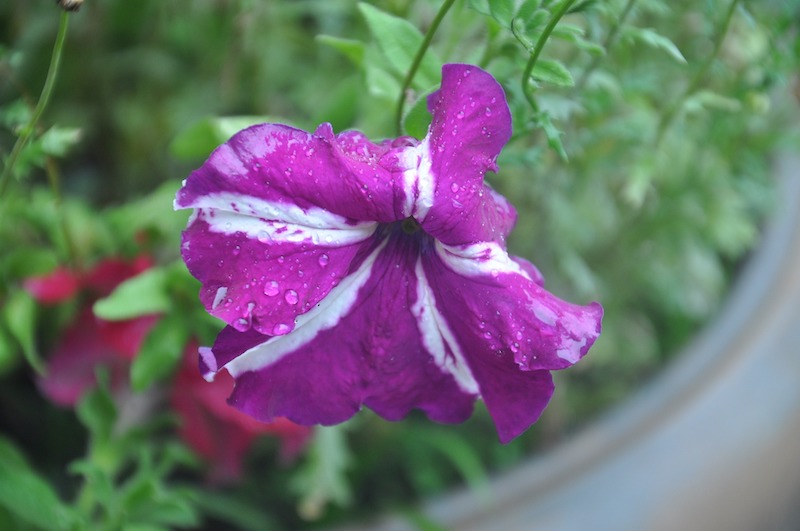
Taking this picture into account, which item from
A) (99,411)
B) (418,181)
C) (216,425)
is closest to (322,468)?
(216,425)

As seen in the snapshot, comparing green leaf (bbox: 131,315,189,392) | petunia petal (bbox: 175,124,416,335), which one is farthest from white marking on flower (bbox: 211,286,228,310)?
green leaf (bbox: 131,315,189,392)

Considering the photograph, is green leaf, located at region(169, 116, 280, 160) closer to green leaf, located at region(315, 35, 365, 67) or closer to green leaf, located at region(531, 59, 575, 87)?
green leaf, located at region(315, 35, 365, 67)

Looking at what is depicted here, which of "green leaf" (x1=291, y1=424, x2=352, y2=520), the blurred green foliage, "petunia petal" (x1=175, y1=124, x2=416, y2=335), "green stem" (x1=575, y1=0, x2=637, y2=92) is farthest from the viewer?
"green leaf" (x1=291, y1=424, x2=352, y2=520)

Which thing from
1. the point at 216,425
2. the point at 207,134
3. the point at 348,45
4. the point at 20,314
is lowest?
the point at 216,425

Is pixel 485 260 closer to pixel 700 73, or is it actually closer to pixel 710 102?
pixel 700 73

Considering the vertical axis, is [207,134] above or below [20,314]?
above

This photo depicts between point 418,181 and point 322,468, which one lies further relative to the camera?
point 322,468

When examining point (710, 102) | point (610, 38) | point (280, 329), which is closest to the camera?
point (280, 329)
